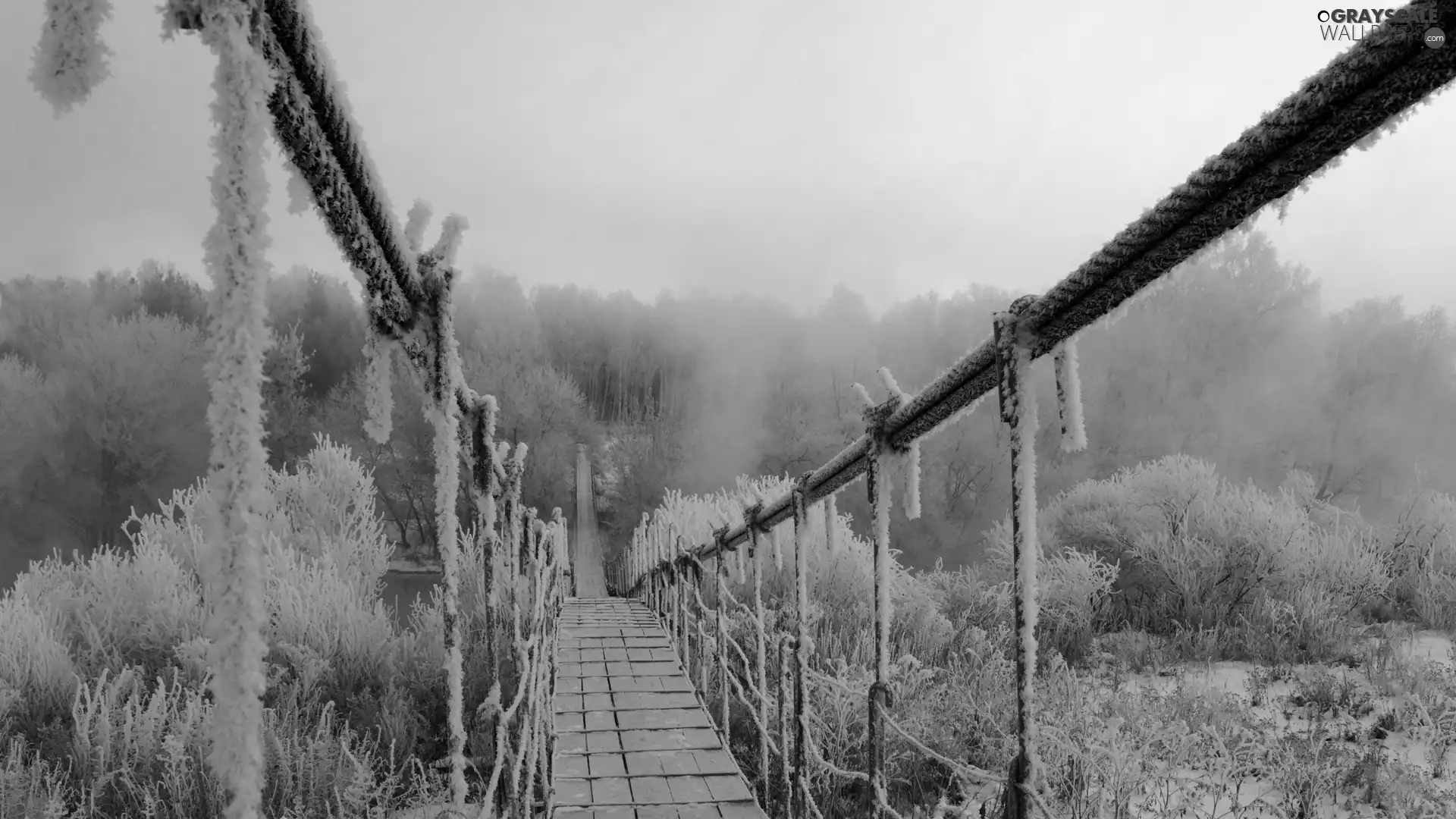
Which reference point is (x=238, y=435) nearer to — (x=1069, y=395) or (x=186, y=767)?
(x=1069, y=395)

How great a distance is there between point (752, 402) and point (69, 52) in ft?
77.2

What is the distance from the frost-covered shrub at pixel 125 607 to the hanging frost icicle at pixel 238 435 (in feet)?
14.2

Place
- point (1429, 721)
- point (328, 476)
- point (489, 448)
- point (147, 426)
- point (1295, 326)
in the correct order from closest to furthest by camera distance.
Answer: point (489, 448), point (1429, 721), point (328, 476), point (147, 426), point (1295, 326)

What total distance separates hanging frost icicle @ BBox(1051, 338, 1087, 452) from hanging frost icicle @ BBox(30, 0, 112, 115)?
3.59ft

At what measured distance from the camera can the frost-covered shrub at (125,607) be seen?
3.83m

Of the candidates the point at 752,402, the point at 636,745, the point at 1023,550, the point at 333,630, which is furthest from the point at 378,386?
the point at 752,402

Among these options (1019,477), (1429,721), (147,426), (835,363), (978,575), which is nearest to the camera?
(1019,477)

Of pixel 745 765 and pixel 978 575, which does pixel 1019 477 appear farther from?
pixel 978 575

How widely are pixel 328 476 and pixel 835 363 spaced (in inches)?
800

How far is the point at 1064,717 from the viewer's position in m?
3.09

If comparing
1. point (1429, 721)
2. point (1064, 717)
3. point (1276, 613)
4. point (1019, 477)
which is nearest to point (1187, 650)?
point (1276, 613)

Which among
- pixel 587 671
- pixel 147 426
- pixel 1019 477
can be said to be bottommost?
pixel 587 671

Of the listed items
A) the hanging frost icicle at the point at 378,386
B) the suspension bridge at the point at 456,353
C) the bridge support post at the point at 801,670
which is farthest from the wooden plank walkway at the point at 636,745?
the hanging frost icicle at the point at 378,386

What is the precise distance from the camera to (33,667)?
3.38 metres
